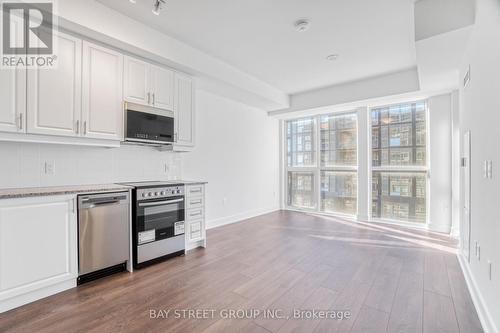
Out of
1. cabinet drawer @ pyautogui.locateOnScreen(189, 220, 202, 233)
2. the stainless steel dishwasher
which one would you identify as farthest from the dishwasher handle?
cabinet drawer @ pyautogui.locateOnScreen(189, 220, 202, 233)

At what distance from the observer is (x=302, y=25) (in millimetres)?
2807

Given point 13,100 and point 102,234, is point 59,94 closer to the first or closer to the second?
point 13,100

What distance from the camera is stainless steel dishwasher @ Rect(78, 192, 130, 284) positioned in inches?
95.7

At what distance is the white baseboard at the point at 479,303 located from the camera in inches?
68.6

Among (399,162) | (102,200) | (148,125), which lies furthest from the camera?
(399,162)

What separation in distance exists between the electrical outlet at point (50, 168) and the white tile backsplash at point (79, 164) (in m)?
Answer: 0.02

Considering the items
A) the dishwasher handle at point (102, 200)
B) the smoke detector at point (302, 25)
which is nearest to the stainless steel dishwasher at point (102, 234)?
the dishwasher handle at point (102, 200)

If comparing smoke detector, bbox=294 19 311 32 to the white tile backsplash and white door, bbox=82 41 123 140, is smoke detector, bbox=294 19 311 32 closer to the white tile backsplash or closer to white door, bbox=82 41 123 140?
white door, bbox=82 41 123 140

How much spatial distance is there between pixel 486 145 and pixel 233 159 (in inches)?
153

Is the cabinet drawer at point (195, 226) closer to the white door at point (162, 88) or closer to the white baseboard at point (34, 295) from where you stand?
the white baseboard at point (34, 295)

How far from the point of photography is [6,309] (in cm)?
202

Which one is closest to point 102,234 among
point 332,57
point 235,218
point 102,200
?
point 102,200

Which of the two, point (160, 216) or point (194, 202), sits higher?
point (194, 202)

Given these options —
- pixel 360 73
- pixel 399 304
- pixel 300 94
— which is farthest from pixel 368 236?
pixel 300 94
